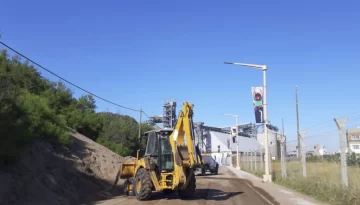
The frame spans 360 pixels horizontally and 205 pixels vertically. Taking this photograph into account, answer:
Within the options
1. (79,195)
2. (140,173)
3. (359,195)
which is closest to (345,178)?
(359,195)

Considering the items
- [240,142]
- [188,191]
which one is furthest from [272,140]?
[240,142]

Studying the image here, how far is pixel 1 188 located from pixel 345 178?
11965mm

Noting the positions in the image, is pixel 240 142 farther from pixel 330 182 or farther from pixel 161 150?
pixel 161 150

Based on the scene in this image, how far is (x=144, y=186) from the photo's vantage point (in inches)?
661

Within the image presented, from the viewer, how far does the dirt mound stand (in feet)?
48.2

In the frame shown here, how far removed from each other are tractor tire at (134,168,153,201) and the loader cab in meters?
0.61

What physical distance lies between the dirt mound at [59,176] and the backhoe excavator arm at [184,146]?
4.36 meters

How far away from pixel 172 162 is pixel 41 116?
30.1 feet

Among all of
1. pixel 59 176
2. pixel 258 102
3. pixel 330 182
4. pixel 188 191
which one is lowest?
pixel 188 191

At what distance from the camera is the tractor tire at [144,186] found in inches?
660

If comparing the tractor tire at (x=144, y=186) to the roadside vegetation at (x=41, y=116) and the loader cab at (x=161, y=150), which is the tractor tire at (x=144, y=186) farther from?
the roadside vegetation at (x=41, y=116)

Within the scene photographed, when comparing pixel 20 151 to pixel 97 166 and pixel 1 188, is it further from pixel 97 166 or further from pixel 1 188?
pixel 97 166

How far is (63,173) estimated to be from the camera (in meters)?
19.3

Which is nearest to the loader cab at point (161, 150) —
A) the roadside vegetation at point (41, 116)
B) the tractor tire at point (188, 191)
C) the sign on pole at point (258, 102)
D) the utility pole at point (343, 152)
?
the tractor tire at point (188, 191)
